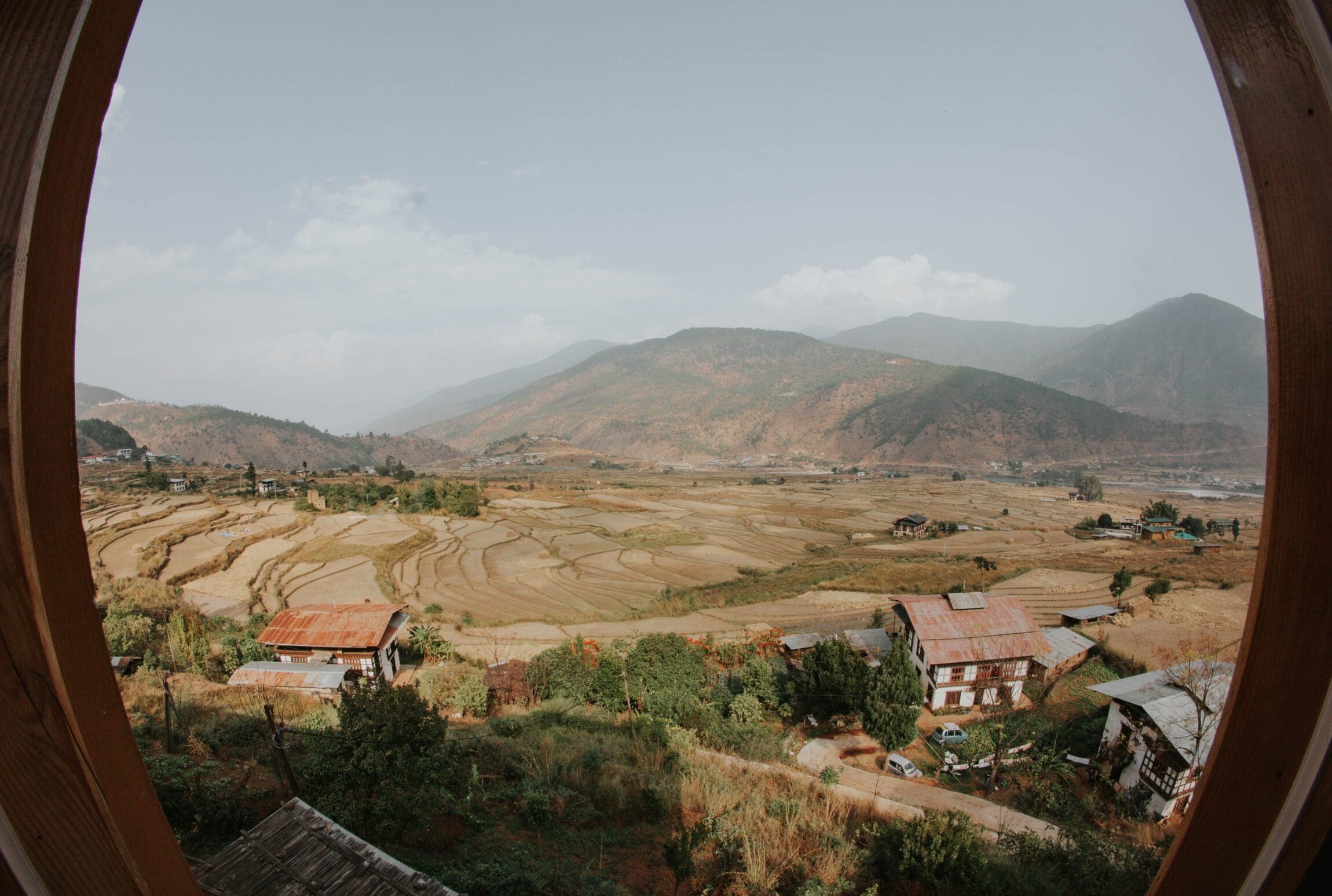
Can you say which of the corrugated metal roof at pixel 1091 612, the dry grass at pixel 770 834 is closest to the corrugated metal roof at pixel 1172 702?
the dry grass at pixel 770 834

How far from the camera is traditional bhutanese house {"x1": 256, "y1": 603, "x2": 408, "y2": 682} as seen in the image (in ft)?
55.0

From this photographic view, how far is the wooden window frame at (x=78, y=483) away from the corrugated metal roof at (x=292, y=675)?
17331 mm

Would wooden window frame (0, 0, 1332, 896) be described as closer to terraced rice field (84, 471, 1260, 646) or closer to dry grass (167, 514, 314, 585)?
terraced rice field (84, 471, 1260, 646)

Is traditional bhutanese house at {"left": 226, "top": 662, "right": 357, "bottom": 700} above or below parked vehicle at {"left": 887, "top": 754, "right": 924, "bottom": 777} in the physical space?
above

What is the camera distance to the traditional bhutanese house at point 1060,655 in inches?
682

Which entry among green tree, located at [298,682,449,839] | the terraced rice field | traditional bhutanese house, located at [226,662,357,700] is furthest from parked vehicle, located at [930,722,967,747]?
traditional bhutanese house, located at [226,662,357,700]

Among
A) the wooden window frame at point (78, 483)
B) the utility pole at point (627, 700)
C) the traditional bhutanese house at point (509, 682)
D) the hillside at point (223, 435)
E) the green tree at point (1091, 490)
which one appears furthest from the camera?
the hillside at point (223, 435)

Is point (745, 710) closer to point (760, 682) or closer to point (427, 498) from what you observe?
point (760, 682)

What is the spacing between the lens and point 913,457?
303 ft

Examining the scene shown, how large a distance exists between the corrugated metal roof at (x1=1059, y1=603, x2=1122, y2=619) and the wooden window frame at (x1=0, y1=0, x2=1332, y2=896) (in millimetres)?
28400

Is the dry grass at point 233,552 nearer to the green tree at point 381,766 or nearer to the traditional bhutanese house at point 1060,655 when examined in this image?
the green tree at point 381,766

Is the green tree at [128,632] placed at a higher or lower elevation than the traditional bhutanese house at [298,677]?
higher

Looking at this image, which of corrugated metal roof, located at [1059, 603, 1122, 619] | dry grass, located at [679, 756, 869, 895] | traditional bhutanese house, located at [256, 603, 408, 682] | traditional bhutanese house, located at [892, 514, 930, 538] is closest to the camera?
dry grass, located at [679, 756, 869, 895]

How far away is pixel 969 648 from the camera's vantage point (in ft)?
53.3
